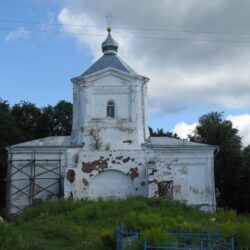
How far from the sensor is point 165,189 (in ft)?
89.0

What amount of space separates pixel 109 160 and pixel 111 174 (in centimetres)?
86

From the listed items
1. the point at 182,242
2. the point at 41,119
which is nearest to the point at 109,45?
the point at 41,119

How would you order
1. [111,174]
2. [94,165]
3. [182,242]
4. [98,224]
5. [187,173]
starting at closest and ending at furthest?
[182,242] → [98,224] → [94,165] → [111,174] → [187,173]

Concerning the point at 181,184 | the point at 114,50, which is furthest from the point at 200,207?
the point at 114,50

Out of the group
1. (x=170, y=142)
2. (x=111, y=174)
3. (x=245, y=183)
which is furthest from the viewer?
(x=245, y=183)

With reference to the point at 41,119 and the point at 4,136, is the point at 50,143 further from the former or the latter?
the point at 41,119

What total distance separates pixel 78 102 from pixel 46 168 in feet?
14.6

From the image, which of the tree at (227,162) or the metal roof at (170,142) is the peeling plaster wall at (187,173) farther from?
the tree at (227,162)

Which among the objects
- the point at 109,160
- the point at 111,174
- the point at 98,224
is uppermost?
the point at 109,160

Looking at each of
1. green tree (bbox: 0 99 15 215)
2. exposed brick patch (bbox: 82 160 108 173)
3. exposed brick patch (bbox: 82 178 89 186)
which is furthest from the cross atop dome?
green tree (bbox: 0 99 15 215)

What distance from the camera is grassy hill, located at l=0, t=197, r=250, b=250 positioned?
14102 mm

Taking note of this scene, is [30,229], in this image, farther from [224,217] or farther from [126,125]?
[126,125]

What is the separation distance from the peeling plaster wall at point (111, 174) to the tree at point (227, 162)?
460 inches

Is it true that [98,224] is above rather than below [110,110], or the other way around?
below
